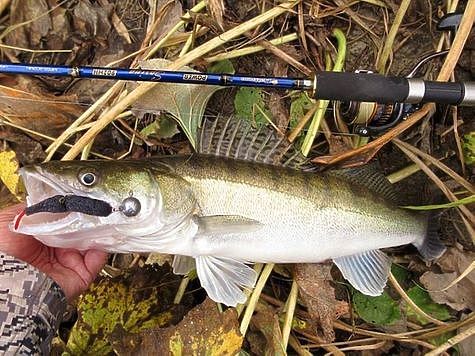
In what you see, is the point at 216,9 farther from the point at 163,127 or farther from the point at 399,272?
the point at 399,272

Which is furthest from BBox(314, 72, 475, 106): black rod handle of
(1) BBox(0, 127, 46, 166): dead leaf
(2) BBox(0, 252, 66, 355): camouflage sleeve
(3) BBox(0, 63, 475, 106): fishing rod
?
(1) BBox(0, 127, 46, 166): dead leaf

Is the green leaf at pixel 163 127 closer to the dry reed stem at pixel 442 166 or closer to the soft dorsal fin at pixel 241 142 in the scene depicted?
the soft dorsal fin at pixel 241 142

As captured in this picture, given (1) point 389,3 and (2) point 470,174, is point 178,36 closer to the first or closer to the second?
(1) point 389,3

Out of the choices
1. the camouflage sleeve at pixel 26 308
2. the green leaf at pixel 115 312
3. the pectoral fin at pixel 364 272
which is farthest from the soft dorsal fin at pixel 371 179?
the camouflage sleeve at pixel 26 308

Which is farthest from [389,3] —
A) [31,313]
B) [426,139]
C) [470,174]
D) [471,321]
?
[31,313]

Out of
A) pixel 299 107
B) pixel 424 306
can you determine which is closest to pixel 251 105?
pixel 299 107

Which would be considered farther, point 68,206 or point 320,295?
point 320,295

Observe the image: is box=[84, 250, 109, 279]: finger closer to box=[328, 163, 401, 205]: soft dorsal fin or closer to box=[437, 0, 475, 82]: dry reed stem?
box=[328, 163, 401, 205]: soft dorsal fin
